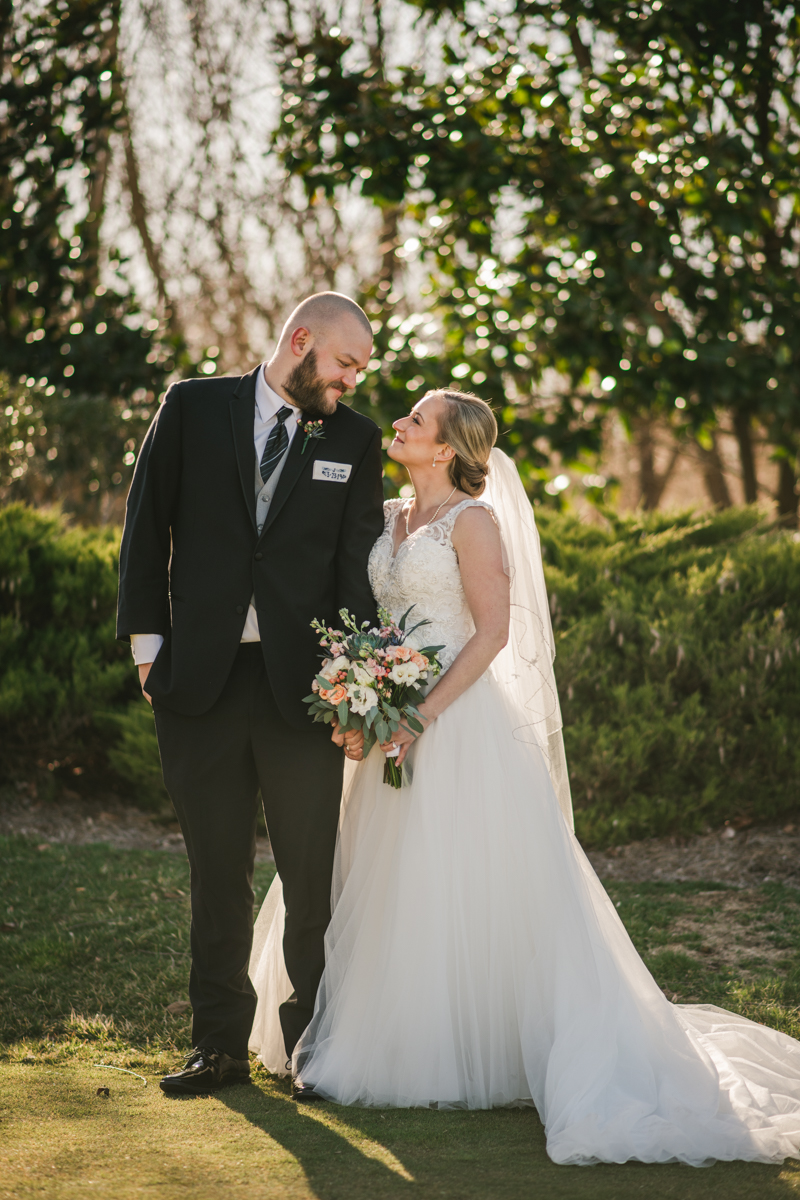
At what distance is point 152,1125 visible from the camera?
2496mm

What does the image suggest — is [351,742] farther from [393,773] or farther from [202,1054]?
[202,1054]

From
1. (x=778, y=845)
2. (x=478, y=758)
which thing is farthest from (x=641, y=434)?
(x=478, y=758)

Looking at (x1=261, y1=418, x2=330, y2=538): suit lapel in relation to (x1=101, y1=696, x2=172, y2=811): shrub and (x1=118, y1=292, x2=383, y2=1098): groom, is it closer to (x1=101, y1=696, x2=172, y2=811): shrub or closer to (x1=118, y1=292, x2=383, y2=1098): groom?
(x1=118, y1=292, x2=383, y2=1098): groom

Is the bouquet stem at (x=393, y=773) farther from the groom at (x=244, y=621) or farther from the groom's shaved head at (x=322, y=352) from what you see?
the groom's shaved head at (x=322, y=352)

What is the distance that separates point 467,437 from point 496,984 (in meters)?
1.59

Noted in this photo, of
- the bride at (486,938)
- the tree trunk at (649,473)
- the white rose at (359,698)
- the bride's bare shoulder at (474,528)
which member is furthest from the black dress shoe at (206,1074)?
the tree trunk at (649,473)

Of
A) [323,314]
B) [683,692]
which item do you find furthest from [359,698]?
[683,692]

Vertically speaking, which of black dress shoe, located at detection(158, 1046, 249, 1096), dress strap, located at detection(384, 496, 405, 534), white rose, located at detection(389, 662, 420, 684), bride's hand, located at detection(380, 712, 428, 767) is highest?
dress strap, located at detection(384, 496, 405, 534)

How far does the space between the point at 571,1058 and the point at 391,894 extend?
2.08ft

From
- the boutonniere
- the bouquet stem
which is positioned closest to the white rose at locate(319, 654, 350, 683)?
the bouquet stem

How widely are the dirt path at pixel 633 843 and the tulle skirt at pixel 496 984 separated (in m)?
1.82

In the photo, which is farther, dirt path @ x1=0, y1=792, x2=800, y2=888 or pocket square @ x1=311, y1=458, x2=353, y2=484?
dirt path @ x1=0, y1=792, x2=800, y2=888

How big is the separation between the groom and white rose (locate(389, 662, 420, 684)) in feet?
0.84

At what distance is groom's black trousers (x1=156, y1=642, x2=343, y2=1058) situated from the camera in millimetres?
2812
